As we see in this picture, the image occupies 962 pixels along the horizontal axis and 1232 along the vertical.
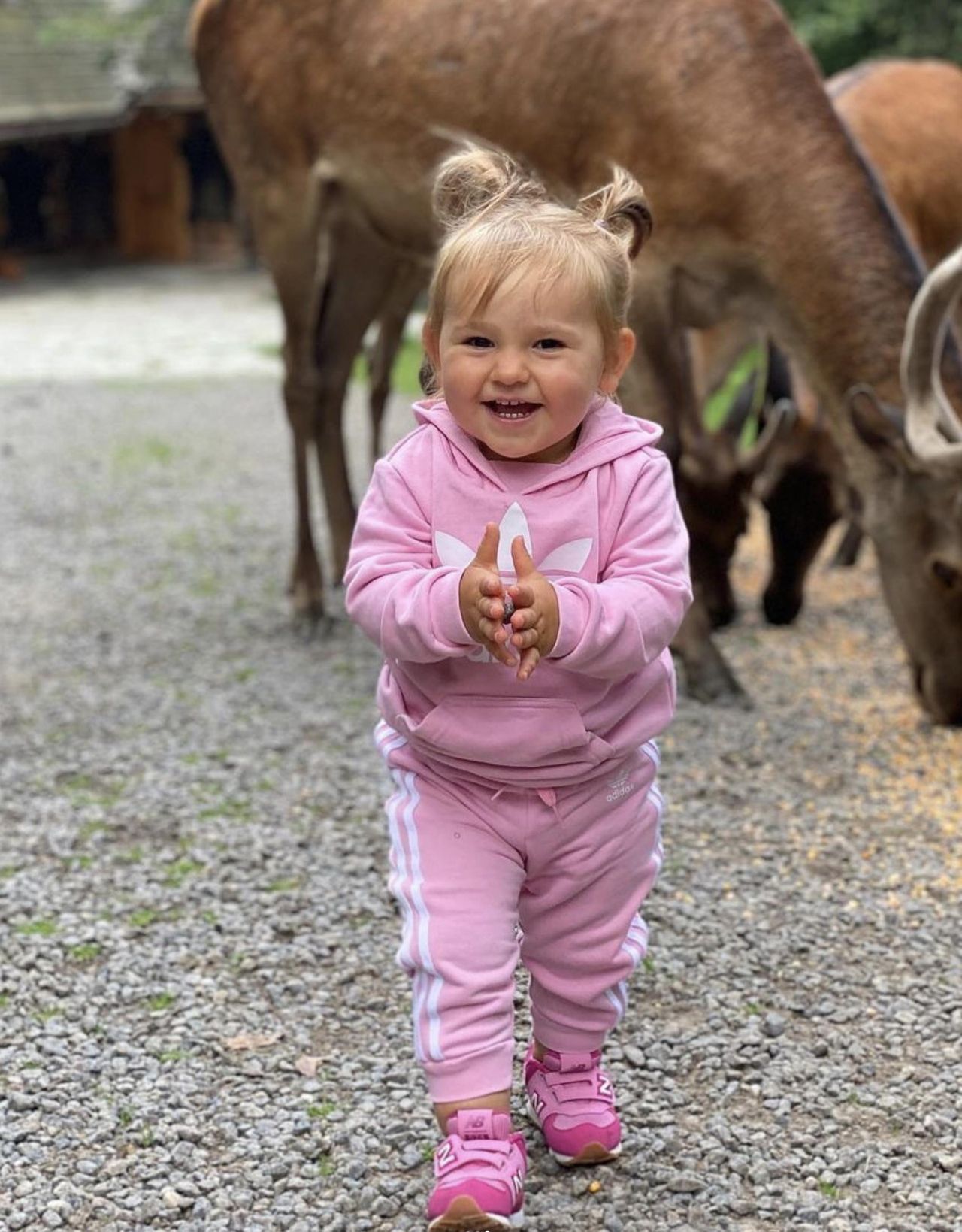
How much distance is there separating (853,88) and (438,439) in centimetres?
484

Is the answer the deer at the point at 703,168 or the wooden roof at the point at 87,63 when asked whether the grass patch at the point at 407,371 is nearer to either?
the deer at the point at 703,168

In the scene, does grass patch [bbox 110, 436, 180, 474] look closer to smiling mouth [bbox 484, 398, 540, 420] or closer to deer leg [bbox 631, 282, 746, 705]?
deer leg [bbox 631, 282, 746, 705]

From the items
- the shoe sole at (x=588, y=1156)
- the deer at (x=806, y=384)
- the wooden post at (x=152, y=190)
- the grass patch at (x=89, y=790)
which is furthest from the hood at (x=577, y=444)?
the wooden post at (x=152, y=190)

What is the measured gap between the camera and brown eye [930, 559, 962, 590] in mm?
4320

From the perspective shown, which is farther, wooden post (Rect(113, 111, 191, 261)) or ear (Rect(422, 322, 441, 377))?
wooden post (Rect(113, 111, 191, 261))

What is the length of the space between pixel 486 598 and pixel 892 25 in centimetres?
1146

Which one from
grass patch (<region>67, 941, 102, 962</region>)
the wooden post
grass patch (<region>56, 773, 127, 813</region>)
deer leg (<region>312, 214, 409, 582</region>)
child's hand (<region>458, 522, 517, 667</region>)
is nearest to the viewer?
child's hand (<region>458, 522, 517, 667</region>)

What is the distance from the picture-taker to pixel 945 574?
4348 mm

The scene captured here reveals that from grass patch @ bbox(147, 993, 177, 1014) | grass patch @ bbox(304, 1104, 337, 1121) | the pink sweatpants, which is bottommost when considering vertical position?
grass patch @ bbox(147, 993, 177, 1014)

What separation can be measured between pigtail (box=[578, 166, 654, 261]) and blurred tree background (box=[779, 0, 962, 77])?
10301 millimetres

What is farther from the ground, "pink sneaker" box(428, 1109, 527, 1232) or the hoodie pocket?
the hoodie pocket

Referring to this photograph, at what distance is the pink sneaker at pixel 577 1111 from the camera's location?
234 centimetres

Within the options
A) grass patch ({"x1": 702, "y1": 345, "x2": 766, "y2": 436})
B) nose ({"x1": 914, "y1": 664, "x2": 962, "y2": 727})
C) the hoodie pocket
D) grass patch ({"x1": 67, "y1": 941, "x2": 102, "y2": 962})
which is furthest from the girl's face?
grass patch ({"x1": 702, "y1": 345, "x2": 766, "y2": 436})

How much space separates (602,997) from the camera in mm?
2297
